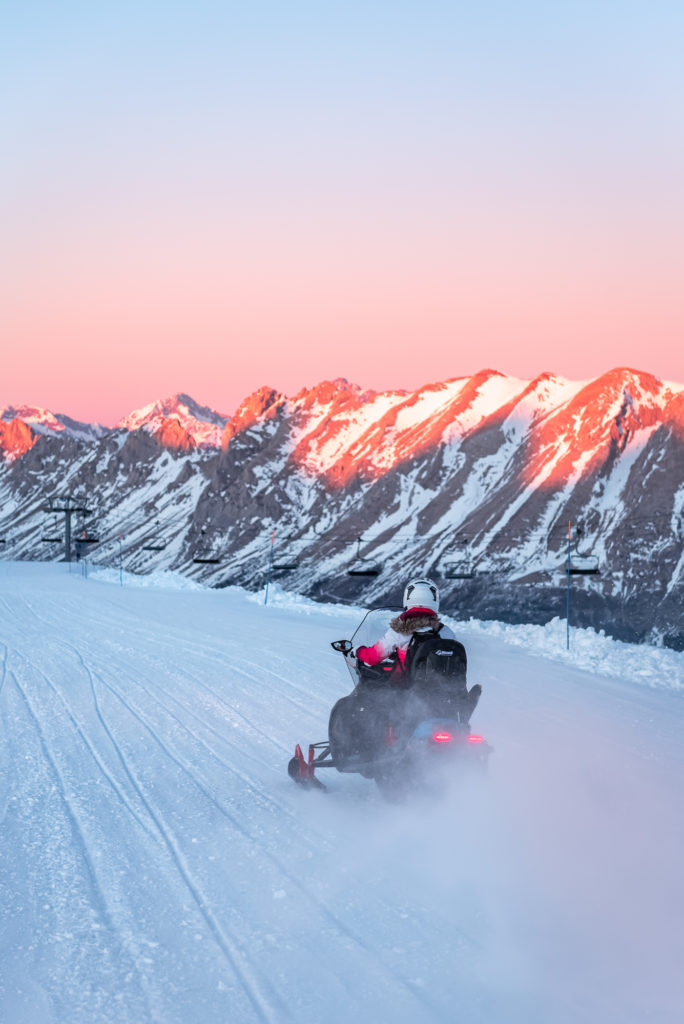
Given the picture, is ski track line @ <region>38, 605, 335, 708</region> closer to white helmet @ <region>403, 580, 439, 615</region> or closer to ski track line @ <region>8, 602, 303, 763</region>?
ski track line @ <region>8, 602, 303, 763</region>

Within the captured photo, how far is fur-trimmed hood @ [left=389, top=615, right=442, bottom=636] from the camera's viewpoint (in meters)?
7.90

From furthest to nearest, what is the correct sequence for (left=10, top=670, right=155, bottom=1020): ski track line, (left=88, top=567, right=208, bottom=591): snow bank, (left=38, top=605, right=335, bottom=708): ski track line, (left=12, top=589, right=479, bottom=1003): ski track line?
(left=88, top=567, right=208, bottom=591): snow bank → (left=38, top=605, right=335, bottom=708): ski track line → (left=10, top=670, right=155, bottom=1020): ski track line → (left=12, top=589, right=479, bottom=1003): ski track line

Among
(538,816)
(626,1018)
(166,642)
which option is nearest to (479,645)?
(166,642)

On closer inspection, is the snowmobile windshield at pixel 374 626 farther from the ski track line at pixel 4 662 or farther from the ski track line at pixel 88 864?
the ski track line at pixel 4 662

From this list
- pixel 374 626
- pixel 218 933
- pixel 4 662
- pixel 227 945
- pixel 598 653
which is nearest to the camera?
pixel 227 945

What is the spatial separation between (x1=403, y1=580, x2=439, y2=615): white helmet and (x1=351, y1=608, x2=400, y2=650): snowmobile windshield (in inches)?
24.9

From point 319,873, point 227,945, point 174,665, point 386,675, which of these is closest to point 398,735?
point 386,675

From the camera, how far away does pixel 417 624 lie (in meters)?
7.91

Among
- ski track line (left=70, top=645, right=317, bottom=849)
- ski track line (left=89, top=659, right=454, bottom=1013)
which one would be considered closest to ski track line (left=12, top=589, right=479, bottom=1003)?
ski track line (left=89, top=659, right=454, bottom=1013)

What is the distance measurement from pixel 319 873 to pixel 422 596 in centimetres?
267

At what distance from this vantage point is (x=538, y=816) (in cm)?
709

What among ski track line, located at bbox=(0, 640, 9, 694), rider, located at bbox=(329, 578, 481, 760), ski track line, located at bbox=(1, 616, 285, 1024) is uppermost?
rider, located at bbox=(329, 578, 481, 760)

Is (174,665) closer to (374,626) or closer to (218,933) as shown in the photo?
(374,626)

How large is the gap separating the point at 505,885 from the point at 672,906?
101 cm
